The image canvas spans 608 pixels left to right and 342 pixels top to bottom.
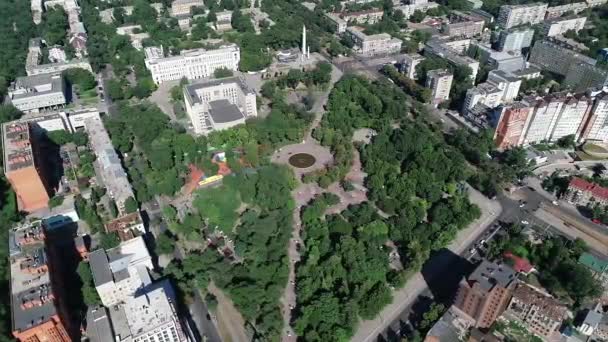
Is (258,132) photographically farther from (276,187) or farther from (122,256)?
(122,256)

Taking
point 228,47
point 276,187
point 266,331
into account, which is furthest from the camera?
point 228,47

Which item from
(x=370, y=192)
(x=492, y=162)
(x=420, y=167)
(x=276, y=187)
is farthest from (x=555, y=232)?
(x=276, y=187)

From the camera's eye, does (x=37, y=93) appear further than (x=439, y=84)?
No

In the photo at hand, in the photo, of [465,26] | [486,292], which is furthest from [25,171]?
[465,26]

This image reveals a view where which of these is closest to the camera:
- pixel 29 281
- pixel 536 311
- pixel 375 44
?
pixel 536 311

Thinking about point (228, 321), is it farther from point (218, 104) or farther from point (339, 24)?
point (339, 24)

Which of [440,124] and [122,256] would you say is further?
[440,124]
